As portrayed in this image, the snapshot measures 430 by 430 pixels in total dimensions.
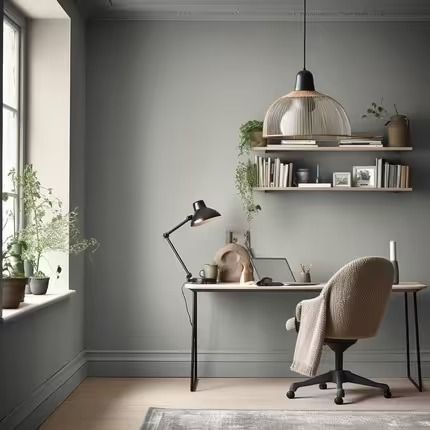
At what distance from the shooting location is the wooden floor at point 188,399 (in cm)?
430

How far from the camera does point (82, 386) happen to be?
5.20m

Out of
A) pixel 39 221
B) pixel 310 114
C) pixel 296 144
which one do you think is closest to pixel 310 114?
pixel 310 114

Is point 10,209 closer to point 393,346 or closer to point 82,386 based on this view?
point 82,386

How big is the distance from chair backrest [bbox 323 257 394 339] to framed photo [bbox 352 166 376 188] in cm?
101

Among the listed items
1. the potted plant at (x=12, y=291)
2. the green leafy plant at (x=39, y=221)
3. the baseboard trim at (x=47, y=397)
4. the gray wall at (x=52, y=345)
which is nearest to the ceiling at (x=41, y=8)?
the gray wall at (x=52, y=345)

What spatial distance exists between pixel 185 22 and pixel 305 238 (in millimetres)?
1848

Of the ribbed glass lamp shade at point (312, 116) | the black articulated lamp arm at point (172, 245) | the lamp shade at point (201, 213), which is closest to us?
the ribbed glass lamp shade at point (312, 116)

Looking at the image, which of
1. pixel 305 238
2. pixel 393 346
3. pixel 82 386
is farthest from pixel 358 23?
pixel 82 386

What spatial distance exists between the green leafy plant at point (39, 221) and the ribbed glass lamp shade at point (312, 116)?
5.00 ft

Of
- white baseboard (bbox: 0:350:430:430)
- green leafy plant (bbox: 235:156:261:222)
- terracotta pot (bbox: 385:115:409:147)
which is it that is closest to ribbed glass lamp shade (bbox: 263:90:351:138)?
green leafy plant (bbox: 235:156:261:222)

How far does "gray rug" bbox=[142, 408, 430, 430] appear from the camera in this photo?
408 centimetres

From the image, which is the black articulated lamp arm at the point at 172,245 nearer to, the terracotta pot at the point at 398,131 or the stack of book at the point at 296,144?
the stack of book at the point at 296,144

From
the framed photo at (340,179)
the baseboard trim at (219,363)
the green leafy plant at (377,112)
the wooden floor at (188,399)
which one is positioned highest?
the green leafy plant at (377,112)

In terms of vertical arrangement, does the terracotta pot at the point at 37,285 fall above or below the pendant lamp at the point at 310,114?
below
